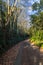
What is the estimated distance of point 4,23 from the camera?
2169 cm

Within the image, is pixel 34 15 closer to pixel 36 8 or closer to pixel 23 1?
pixel 36 8

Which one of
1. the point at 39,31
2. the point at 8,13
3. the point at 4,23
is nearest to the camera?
the point at 4,23

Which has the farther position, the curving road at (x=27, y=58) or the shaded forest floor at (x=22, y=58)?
the curving road at (x=27, y=58)

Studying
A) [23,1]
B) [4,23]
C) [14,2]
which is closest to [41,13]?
[23,1]

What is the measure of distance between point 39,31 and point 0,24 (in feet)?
49.1

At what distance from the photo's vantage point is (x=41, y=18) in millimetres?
30750

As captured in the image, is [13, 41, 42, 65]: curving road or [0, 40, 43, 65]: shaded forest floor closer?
[0, 40, 43, 65]: shaded forest floor

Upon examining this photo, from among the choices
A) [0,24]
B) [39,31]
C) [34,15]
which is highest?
[0,24]

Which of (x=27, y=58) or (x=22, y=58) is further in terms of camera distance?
(x=27, y=58)

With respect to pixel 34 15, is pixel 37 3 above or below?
above

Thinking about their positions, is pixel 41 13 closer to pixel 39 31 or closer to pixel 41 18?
pixel 41 18

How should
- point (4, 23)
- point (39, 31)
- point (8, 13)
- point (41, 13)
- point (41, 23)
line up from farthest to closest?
1. point (39, 31)
2. point (41, 23)
3. point (41, 13)
4. point (8, 13)
5. point (4, 23)

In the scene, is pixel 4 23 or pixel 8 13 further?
pixel 8 13

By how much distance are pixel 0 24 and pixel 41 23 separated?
1278cm
